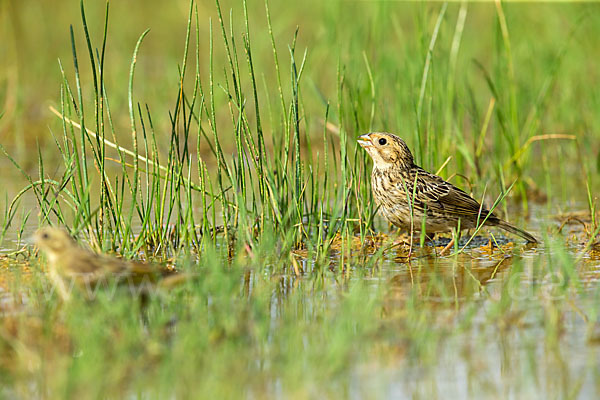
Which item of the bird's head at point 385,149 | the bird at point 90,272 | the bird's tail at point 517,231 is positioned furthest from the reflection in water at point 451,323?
the bird's head at point 385,149

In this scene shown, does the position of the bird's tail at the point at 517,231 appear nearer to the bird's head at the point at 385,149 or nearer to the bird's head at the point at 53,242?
the bird's head at the point at 385,149

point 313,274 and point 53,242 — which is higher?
point 53,242

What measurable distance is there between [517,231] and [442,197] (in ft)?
1.99

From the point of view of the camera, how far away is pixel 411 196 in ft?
21.3

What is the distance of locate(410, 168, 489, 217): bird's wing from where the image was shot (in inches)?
256

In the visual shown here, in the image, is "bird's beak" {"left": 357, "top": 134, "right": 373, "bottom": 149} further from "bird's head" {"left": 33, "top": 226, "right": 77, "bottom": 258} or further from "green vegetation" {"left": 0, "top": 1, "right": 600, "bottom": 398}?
"bird's head" {"left": 33, "top": 226, "right": 77, "bottom": 258}

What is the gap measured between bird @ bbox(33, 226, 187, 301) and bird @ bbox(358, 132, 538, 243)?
2227 mm

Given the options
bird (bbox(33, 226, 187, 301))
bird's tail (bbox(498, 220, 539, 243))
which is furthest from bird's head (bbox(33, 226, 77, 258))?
bird's tail (bbox(498, 220, 539, 243))

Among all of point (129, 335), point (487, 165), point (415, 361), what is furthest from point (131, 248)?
point (487, 165)

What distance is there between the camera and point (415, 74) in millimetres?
7430

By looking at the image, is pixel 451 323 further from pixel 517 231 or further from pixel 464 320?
pixel 517 231

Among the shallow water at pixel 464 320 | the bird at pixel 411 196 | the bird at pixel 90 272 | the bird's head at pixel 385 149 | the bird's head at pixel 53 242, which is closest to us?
the shallow water at pixel 464 320

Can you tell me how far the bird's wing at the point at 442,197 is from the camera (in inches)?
256

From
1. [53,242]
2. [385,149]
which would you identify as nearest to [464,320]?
[53,242]
